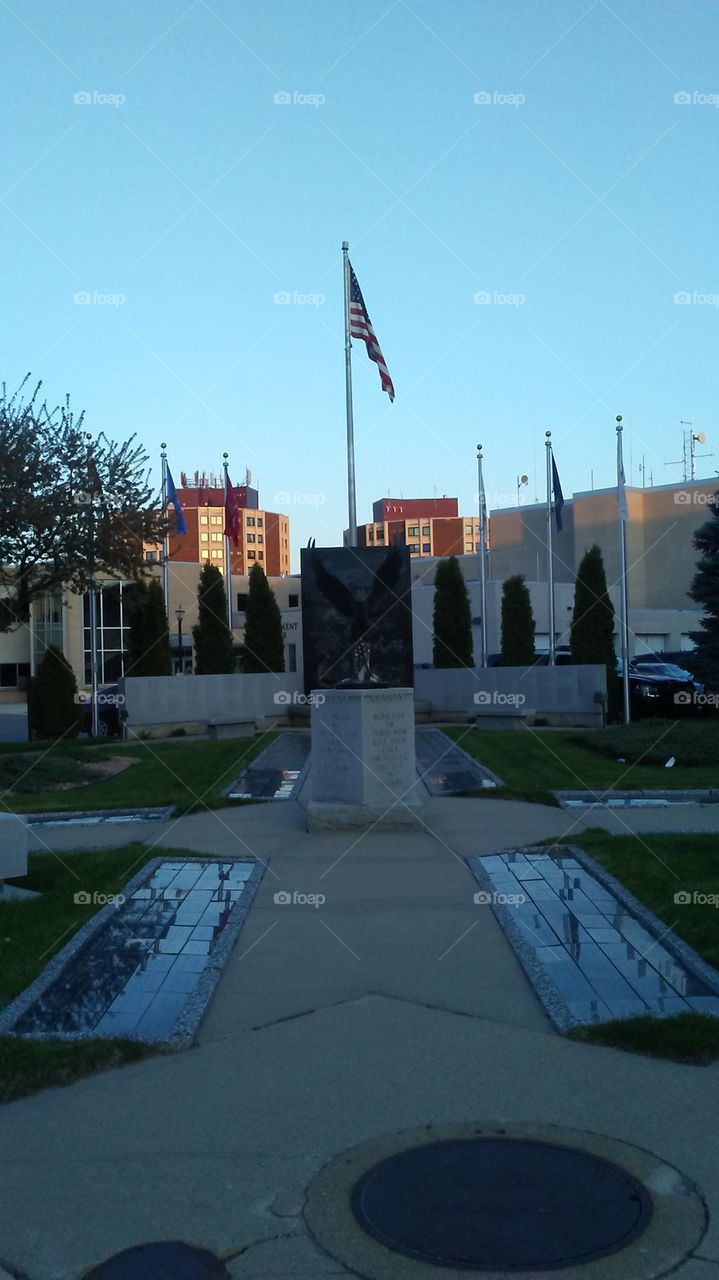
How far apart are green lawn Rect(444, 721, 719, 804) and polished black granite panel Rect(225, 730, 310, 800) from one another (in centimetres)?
338

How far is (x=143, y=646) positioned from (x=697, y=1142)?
1235 inches

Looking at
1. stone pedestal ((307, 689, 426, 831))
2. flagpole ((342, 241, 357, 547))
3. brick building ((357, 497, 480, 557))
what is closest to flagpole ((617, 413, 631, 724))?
flagpole ((342, 241, 357, 547))

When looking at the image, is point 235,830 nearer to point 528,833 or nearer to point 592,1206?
point 528,833

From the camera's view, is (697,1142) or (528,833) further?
(528,833)

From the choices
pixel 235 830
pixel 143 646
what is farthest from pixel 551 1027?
pixel 143 646

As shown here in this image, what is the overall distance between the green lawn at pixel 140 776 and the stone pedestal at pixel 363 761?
2.70 metres

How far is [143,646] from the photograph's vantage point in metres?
35.2

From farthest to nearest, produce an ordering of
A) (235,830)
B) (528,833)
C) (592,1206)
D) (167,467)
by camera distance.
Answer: (167,467) < (235,830) < (528,833) < (592,1206)

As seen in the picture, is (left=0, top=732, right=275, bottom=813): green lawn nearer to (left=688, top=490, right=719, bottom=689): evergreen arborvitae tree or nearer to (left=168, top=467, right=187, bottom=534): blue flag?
(left=168, top=467, right=187, bottom=534): blue flag

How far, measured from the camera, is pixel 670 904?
9.17 m

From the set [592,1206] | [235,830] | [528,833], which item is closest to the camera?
[592,1206]

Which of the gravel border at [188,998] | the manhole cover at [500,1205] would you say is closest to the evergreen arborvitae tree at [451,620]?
the gravel border at [188,998]

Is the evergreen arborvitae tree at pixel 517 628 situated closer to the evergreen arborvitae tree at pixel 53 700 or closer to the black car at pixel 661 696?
the black car at pixel 661 696

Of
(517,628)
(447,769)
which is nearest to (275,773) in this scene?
(447,769)
